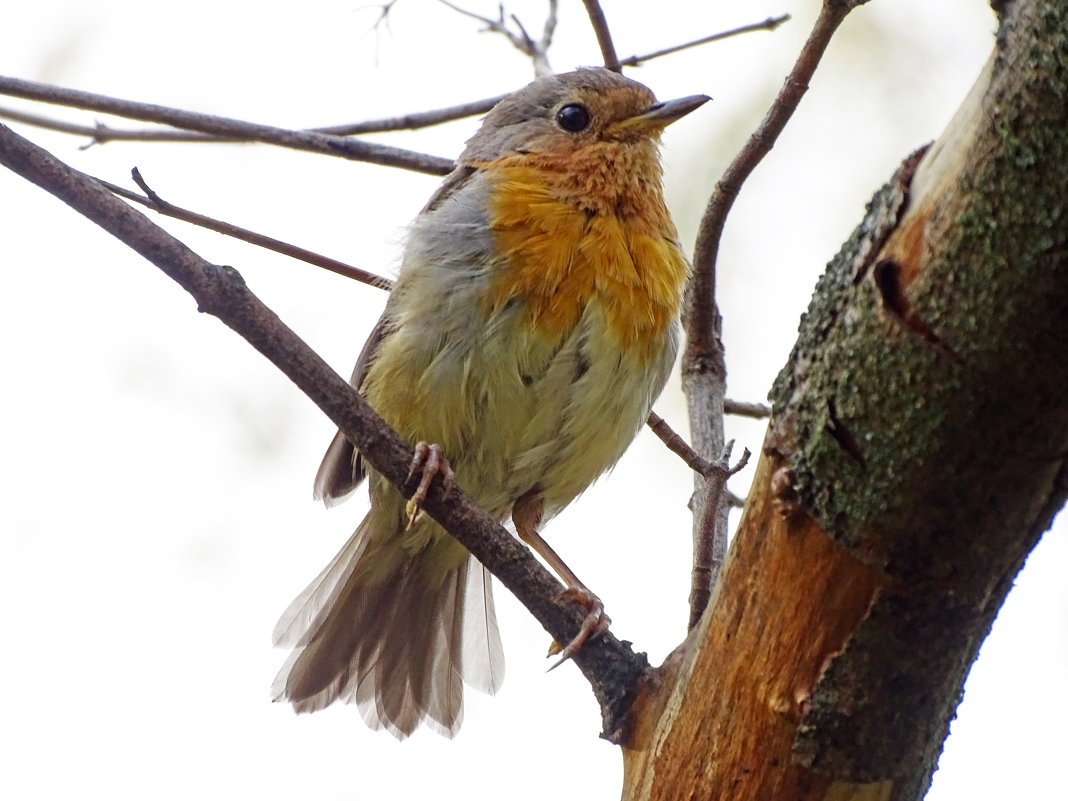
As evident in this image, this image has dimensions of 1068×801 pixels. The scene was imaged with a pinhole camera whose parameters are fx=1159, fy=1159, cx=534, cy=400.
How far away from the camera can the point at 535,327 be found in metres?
3.68

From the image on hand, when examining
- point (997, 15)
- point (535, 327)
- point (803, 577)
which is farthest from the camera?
point (535, 327)

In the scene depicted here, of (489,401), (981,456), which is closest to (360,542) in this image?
(489,401)

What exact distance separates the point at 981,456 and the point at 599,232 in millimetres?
A: 2402

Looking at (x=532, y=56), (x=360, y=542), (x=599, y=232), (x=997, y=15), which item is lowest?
(x=997, y=15)

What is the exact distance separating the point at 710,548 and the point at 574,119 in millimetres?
2192

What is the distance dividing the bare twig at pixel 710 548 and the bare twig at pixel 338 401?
15.1 inches

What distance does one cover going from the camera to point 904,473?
67.4 inches

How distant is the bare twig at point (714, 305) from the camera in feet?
10.1

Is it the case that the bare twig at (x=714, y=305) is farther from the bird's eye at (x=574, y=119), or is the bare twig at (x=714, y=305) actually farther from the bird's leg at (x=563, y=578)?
the bird's eye at (x=574, y=119)

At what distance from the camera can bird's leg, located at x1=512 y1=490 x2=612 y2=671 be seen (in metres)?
2.47

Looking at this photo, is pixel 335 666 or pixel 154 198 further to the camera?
pixel 335 666

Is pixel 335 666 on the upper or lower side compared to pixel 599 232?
lower

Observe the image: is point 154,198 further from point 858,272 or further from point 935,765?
point 935,765

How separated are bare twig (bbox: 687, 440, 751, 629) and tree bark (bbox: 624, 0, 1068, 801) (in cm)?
73
